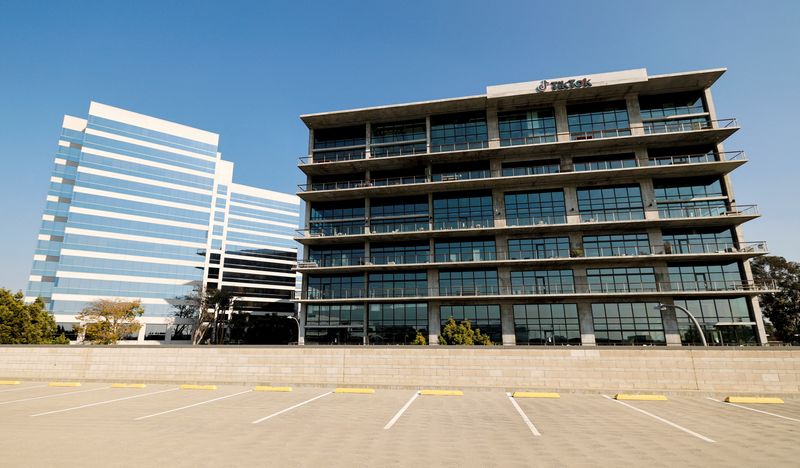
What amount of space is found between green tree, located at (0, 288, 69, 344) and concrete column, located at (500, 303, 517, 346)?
48792 mm

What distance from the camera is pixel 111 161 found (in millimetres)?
71250

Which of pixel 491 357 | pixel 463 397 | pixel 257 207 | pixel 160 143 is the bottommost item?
pixel 463 397

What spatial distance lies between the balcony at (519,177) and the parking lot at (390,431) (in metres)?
26.6

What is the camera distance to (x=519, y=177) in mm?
39812

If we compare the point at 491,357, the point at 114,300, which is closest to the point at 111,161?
the point at 114,300

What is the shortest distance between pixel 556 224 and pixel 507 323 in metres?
11.6

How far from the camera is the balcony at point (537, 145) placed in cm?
3884

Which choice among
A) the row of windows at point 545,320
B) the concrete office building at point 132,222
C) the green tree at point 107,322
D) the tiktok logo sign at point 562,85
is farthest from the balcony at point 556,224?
the concrete office building at point 132,222

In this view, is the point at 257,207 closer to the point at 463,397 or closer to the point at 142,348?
the point at 142,348

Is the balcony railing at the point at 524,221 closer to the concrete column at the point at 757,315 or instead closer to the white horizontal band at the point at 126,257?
the concrete column at the point at 757,315

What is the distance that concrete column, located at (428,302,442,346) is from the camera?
132ft

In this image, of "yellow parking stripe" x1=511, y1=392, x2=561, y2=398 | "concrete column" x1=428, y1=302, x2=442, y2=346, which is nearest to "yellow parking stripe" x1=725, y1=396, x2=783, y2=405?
"yellow parking stripe" x1=511, y1=392, x2=561, y2=398

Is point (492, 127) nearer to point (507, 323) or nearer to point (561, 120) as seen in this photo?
point (561, 120)

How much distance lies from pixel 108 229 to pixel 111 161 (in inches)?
521
